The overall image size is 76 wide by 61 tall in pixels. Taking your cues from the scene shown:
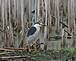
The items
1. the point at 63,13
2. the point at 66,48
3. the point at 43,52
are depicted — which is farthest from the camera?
the point at 63,13

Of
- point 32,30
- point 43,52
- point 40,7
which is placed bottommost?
point 43,52

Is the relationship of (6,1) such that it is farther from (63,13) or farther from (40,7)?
(63,13)

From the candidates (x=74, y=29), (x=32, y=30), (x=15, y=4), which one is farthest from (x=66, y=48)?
(x=15, y=4)

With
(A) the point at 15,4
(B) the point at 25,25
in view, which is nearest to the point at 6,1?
(A) the point at 15,4

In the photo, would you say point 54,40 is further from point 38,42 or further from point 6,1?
point 6,1

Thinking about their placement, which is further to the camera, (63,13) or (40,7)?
(63,13)

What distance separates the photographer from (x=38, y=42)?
21.4 feet

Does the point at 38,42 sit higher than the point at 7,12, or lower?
lower

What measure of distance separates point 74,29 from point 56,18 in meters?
0.49

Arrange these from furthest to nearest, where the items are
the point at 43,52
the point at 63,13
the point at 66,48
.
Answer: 1. the point at 63,13
2. the point at 66,48
3. the point at 43,52

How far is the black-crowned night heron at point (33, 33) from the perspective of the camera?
256 inches

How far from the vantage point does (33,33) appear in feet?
22.3

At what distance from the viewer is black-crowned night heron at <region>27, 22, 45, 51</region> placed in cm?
650

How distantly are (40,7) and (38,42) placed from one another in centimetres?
76
